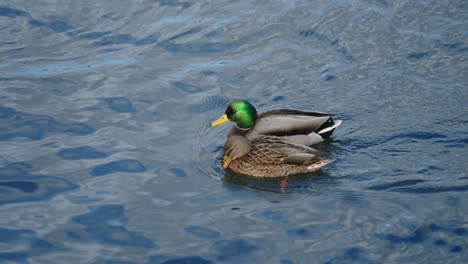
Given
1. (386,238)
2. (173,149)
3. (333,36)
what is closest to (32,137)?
(173,149)

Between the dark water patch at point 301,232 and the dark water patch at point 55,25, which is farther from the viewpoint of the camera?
the dark water patch at point 55,25

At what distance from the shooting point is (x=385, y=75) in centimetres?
945

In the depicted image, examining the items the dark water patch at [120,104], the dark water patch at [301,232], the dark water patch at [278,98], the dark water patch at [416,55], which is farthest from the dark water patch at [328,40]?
the dark water patch at [301,232]

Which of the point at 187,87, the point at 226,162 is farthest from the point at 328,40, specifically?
the point at 226,162

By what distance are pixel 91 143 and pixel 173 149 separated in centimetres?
112

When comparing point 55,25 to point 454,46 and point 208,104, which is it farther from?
point 454,46

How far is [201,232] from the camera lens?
5.87 m

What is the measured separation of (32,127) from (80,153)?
3.78 ft

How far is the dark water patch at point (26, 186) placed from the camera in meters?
6.66

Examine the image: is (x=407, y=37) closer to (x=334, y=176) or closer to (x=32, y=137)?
(x=334, y=176)

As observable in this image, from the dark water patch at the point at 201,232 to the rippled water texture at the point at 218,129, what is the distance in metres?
0.03

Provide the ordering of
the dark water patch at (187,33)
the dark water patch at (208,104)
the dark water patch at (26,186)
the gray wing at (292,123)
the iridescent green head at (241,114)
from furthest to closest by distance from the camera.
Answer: the dark water patch at (187,33) → the dark water patch at (208,104) → the iridescent green head at (241,114) → the gray wing at (292,123) → the dark water patch at (26,186)

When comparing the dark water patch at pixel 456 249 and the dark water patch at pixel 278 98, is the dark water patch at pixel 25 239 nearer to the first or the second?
the dark water patch at pixel 456 249

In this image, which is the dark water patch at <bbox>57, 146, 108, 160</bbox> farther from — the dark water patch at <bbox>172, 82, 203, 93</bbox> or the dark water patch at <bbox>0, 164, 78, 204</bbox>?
the dark water patch at <bbox>172, 82, 203, 93</bbox>
